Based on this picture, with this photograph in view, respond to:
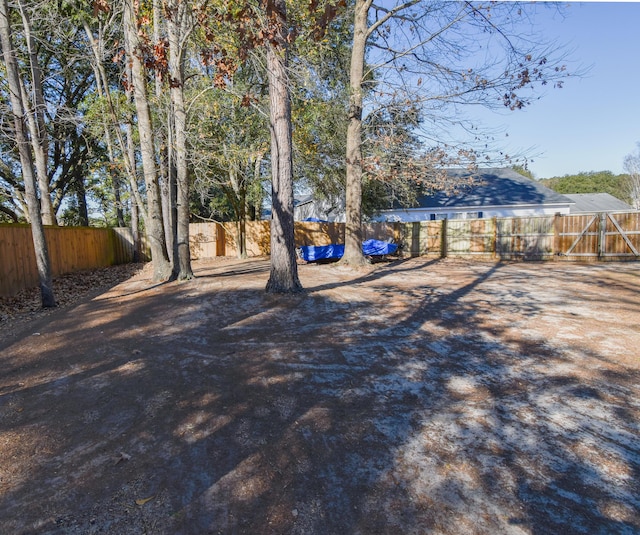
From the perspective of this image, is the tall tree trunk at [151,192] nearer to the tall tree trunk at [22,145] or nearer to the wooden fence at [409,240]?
the tall tree trunk at [22,145]

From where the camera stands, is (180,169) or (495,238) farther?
(495,238)

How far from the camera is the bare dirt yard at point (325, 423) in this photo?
6.89 feet

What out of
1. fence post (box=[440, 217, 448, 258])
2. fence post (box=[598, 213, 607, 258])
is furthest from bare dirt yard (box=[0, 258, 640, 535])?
fence post (box=[440, 217, 448, 258])

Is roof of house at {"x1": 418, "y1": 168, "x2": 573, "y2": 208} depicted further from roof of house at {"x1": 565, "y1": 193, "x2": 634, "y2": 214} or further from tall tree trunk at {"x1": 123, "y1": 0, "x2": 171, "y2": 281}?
tall tree trunk at {"x1": 123, "y1": 0, "x2": 171, "y2": 281}

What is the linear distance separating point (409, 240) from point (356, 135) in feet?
24.5

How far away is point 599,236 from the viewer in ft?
41.0

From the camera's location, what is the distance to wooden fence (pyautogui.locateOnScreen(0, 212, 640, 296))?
9469 mm

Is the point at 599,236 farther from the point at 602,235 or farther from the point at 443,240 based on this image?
the point at 443,240

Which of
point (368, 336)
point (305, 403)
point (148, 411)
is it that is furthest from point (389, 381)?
point (148, 411)

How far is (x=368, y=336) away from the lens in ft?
16.6

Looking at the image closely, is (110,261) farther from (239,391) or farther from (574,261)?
(574,261)

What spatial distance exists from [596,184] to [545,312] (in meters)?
53.7

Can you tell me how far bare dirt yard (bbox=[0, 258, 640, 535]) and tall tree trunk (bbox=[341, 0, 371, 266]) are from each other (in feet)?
18.6

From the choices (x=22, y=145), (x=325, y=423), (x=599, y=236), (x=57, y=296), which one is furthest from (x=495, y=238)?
(x=22, y=145)
